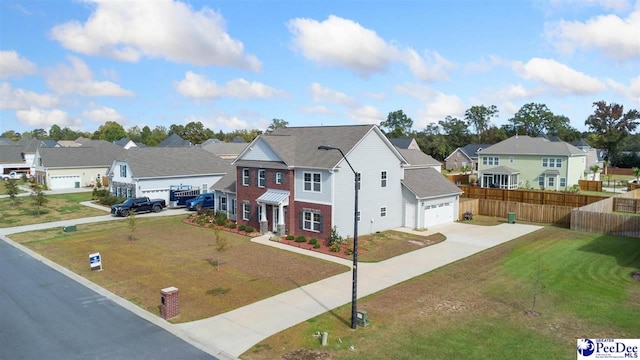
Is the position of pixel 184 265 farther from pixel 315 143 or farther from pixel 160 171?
pixel 160 171

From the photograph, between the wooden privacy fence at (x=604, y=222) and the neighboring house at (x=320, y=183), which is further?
A: the wooden privacy fence at (x=604, y=222)

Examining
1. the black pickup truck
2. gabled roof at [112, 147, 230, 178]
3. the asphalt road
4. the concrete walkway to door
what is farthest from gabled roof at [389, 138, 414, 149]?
the asphalt road

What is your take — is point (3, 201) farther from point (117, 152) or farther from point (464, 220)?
point (464, 220)

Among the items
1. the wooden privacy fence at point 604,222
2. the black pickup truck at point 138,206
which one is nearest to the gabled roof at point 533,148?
the wooden privacy fence at point 604,222

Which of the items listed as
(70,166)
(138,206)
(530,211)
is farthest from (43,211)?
(530,211)

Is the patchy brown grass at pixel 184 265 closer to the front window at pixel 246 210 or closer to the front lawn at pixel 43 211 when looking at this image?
the front window at pixel 246 210

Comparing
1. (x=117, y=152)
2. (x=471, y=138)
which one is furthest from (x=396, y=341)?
(x=471, y=138)

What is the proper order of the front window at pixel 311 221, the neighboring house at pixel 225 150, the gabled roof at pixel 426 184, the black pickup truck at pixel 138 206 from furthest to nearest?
1. the neighboring house at pixel 225 150
2. the black pickup truck at pixel 138 206
3. the gabled roof at pixel 426 184
4. the front window at pixel 311 221

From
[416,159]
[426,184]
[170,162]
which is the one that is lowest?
[426,184]
